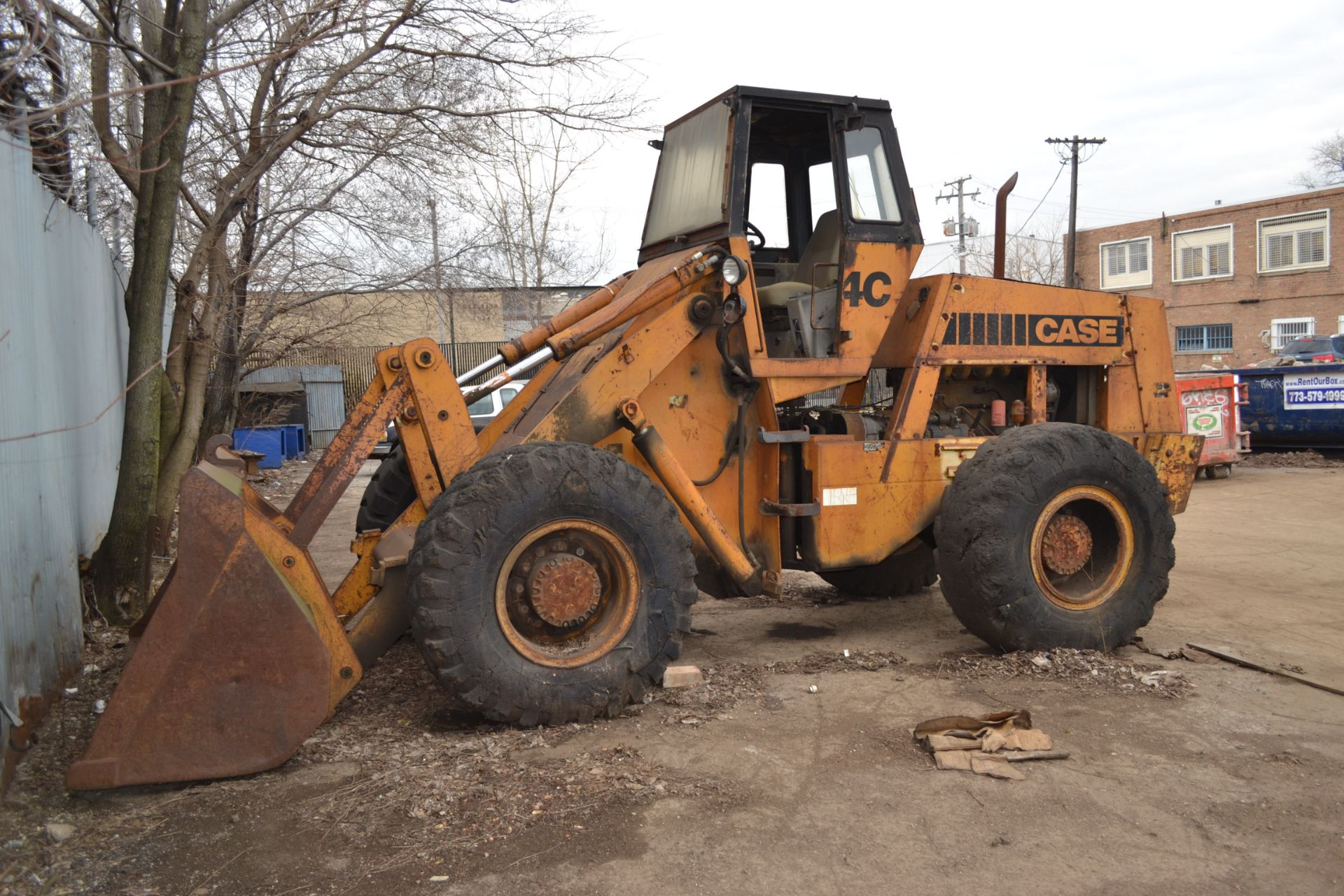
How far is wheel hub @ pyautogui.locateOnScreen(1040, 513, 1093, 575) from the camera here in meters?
5.93

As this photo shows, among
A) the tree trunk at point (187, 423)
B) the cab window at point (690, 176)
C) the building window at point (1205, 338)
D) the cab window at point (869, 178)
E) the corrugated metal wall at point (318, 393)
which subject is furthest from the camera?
the building window at point (1205, 338)

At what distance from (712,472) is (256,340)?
34.4 ft

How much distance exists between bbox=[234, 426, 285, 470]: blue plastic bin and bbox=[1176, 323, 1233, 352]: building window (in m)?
33.3

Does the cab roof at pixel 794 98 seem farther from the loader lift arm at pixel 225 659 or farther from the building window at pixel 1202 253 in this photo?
the building window at pixel 1202 253

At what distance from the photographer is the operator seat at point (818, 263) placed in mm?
6367

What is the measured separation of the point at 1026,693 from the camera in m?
5.19

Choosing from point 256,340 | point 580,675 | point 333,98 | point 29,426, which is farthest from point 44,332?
point 256,340

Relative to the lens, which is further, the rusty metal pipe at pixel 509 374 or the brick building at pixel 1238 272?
the brick building at pixel 1238 272

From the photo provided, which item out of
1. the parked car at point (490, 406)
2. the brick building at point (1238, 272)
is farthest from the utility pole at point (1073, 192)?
the parked car at point (490, 406)

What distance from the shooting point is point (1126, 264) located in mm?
41250

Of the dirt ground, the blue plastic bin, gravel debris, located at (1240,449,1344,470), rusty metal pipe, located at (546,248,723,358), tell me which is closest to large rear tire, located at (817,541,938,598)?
the dirt ground

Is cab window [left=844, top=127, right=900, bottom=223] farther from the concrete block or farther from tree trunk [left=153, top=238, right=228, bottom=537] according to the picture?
tree trunk [left=153, top=238, right=228, bottom=537]

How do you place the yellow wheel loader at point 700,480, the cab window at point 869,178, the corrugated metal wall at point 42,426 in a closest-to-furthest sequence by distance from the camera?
the yellow wheel loader at point 700,480 < the corrugated metal wall at point 42,426 < the cab window at point 869,178

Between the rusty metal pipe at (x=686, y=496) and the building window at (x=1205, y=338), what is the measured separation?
126ft
